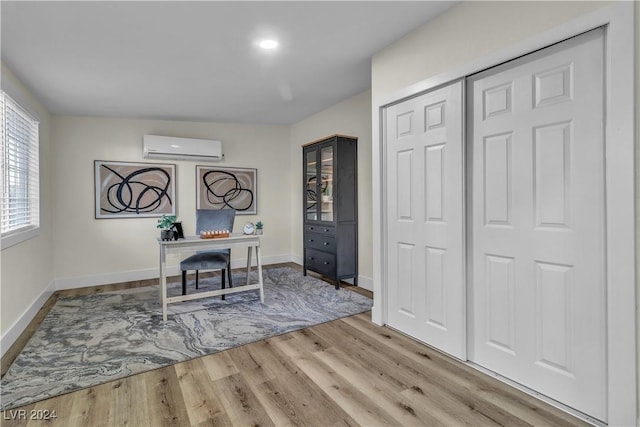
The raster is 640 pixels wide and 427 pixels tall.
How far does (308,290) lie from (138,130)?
3.51 metres

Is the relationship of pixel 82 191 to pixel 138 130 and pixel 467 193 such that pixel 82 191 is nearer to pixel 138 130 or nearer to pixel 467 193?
pixel 138 130

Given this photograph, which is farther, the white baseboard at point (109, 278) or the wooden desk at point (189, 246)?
the white baseboard at point (109, 278)

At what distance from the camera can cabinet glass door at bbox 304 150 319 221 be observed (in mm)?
4625

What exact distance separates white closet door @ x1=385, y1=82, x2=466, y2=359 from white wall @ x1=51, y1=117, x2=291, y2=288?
11.4 feet

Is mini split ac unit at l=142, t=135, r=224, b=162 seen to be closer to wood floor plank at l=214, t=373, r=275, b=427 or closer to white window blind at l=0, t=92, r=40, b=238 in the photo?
white window blind at l=0, t=92, r=40, b=238

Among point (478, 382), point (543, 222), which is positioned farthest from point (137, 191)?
point (543, 222)

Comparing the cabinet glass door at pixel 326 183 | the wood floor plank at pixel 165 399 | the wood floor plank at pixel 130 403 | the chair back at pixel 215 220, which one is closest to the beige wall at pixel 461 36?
the cabinet glass door at pixel 326 183

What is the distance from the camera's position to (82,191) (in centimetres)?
461

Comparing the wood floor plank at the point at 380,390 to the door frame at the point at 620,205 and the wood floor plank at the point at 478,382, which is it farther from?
the door frame at the point at 620,205

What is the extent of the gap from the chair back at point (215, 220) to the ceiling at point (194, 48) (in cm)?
145

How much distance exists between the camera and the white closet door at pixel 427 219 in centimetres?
228

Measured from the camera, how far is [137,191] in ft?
16.0

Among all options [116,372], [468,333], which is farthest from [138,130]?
[468,333]

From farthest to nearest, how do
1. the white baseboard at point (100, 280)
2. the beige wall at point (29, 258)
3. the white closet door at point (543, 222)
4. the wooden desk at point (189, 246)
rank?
1. the white baseboard at point (100, 280)
2. the wooden desk at point (189, 246)
3. the beige wall at point (29, 258)
4. the white closet door at point (543, 222)
